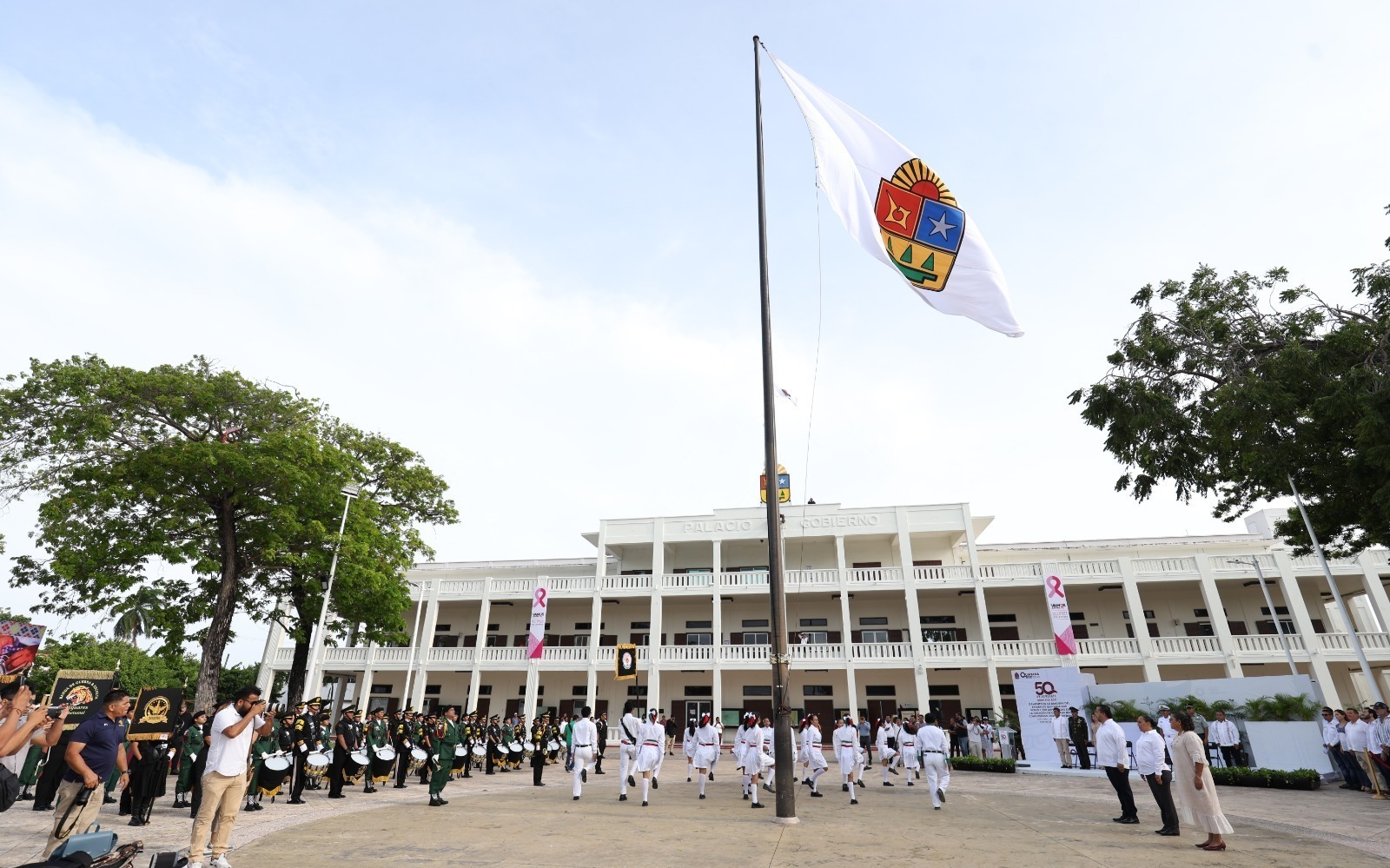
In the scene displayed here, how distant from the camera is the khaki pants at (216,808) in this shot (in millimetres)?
6012

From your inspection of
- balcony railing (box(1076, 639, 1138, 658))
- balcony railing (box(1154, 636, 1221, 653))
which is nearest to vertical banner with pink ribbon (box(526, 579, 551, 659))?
balcony railing (box(1076, 639, 1138, 658))

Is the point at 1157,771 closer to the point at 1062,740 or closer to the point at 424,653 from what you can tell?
the point at 1062,740

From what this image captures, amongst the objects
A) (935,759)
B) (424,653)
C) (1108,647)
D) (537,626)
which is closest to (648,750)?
(935,759)

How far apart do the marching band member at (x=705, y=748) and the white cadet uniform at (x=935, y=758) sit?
3.74 metres

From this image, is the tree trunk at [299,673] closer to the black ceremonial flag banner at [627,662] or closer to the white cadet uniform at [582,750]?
the black ceremonial flag banner at [627,662]

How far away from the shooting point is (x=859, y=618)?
3272cm

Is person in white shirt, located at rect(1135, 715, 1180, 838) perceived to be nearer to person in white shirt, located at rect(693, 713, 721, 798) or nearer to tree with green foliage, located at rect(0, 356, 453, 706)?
person in white shirt, located at rect(693, 713, 721, 798)

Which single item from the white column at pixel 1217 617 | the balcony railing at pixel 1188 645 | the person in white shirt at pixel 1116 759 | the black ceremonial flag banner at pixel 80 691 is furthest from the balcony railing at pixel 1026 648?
the black ceremonial flag banner at pixel 80 691

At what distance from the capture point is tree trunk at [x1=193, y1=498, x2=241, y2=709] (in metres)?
19.2

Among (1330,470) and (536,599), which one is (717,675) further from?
(1330,470)

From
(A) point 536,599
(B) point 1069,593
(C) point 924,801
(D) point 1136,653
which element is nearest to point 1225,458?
(C) point 924,801

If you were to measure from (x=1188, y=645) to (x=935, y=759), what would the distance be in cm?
2137

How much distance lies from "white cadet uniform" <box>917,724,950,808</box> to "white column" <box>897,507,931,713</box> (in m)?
17.1

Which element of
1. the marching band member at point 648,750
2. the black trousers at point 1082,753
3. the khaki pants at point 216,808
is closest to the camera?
the khaki pants at point 216,808
